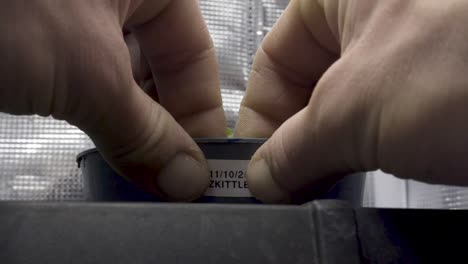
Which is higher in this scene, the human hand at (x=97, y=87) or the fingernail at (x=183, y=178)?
the human hand at (x=97, y=87)

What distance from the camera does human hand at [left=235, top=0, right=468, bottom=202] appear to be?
24 centimetres

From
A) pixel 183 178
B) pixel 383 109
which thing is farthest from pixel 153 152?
pixel 383 109

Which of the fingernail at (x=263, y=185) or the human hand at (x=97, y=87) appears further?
the fingernail at (x=263, y=185)

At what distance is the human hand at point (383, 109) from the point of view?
0.24 meters

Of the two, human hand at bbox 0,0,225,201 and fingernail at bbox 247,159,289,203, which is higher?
human hand at bbox 0,0,225,201

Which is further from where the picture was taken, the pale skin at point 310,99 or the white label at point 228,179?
the white label at point 228,179

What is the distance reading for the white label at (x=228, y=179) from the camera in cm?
37

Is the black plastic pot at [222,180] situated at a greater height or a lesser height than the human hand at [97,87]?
lesser

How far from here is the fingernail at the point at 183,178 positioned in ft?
1.21

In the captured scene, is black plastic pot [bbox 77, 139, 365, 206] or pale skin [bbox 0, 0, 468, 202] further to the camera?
black plastic pot [bbox 77, 139, 365, 206]

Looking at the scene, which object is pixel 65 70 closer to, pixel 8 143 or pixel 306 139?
pixel 306 139

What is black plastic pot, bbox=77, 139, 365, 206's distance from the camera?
1.23ft

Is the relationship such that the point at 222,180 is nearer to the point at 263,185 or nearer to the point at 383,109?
the point at 263,185

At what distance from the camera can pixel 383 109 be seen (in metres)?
0.26
